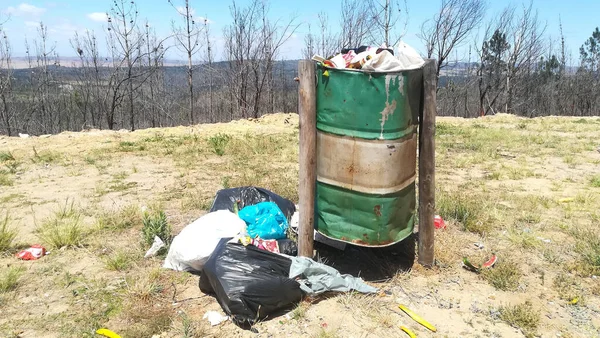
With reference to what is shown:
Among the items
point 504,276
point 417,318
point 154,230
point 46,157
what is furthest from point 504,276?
point 46,157

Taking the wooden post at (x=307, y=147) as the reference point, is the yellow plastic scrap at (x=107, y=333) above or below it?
below

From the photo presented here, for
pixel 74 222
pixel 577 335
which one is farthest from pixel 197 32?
pixel 577 335

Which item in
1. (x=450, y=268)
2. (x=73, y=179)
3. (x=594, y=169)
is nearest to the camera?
(x=450, y=268)

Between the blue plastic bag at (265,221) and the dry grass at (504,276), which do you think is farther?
the blue plastic bag at (265,221)

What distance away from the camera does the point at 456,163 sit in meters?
7.29

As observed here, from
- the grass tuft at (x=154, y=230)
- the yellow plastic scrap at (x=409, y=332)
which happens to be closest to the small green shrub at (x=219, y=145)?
the grass tuft at (x=154, y=230)

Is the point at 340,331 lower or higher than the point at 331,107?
lower

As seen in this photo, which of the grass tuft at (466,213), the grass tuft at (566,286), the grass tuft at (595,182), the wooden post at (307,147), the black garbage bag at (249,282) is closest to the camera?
the black garbage bag at (249,282)

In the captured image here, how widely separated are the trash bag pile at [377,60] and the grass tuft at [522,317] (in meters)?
1.80

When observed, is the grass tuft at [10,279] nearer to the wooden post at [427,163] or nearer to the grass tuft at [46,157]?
the wooden post at [427,163]

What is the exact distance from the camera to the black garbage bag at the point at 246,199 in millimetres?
3777

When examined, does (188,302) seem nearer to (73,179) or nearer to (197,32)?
(73,179)

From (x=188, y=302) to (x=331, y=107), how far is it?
5.69 ft

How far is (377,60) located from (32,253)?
340cm
